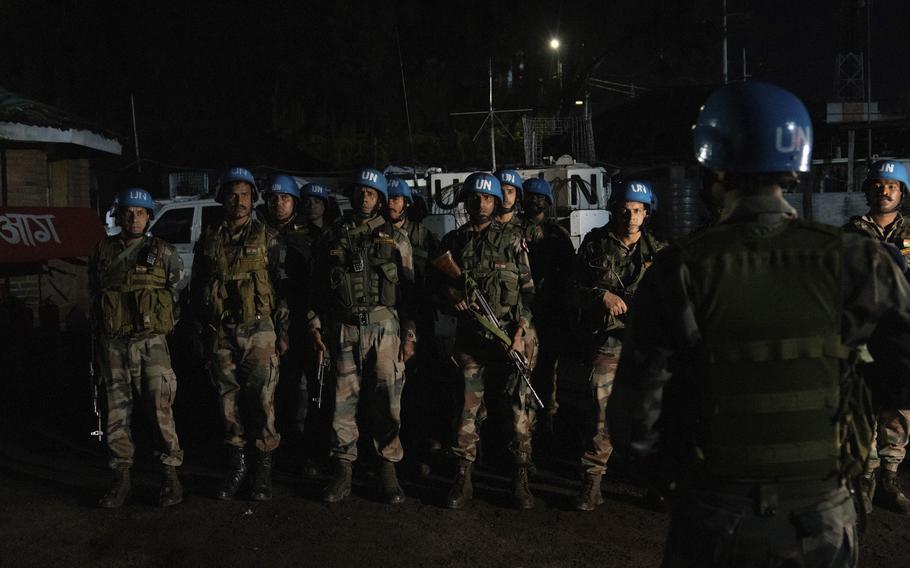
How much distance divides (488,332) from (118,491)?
2.71 meters

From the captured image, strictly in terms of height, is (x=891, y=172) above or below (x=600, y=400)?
above

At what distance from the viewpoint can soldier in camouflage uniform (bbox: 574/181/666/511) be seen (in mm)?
5016

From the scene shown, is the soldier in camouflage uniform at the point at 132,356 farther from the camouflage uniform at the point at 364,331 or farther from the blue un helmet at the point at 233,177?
the camouflage uniform at the point at 364,331

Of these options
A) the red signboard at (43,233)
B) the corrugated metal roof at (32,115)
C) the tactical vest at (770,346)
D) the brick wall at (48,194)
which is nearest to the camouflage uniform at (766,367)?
the tactical vest at (770,346)

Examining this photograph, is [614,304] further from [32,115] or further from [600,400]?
[32,115]

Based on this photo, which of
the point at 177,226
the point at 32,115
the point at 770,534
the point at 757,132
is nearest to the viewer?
the point at 770,534

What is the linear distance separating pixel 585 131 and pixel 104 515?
14.1 m

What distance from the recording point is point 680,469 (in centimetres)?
218

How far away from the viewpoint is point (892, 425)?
197 inches

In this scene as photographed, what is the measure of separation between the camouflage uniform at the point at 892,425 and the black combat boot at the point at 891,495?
57 mm

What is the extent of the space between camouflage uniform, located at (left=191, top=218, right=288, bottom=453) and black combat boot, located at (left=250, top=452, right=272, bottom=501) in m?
0.08

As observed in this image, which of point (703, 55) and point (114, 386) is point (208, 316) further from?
point (703, 55)

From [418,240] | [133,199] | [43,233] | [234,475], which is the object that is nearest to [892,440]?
[418,240]

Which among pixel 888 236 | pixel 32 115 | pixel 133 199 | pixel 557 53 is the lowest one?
pixel 888 236
